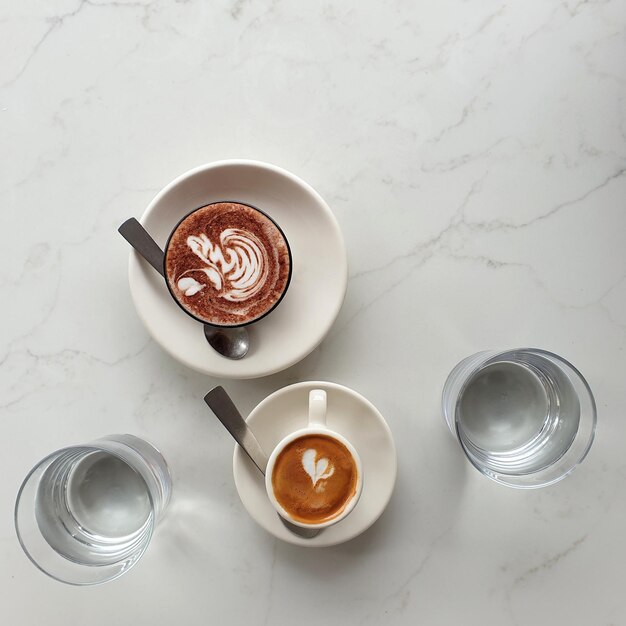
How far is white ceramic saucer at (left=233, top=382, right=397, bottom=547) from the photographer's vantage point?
126 cm

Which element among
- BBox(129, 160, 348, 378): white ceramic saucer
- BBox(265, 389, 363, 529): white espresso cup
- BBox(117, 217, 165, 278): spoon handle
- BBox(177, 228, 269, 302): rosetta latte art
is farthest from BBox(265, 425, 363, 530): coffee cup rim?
BBox(117, 217, 165, 278): spoon handle

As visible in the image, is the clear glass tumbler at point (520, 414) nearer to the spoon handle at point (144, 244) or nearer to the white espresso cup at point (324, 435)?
the white espresso cup at point (324, 435)

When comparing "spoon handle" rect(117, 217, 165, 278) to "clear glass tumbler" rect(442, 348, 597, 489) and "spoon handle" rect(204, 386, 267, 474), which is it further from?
"clear glass tumbler" rect(442, 348, 597, 489)

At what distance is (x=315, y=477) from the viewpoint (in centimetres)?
121

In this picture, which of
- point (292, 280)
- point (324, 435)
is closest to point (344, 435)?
point (324, 435)

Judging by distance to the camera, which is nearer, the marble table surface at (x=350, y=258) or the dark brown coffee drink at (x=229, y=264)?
the dark brown coffee drink at (x=229, y=264)

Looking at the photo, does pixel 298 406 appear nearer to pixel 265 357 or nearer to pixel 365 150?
pixel 265 357

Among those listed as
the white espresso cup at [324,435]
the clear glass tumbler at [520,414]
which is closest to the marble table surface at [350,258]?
the clear glass tumbler at [520,414]

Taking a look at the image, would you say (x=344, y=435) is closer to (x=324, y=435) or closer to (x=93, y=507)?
(x=324, y=435)

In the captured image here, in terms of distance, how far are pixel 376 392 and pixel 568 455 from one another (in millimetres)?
399

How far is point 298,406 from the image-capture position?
129cm

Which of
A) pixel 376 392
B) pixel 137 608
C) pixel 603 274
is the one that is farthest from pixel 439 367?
pixel 137 608

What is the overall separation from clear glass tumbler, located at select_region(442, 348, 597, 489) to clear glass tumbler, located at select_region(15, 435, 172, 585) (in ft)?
2.06

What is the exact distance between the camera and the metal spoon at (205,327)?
1233mm
